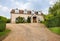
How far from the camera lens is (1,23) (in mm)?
26156

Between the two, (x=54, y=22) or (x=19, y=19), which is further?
(x=19, y=19)

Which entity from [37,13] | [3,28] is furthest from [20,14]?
[3,28]

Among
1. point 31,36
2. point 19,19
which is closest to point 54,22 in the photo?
point 31,36

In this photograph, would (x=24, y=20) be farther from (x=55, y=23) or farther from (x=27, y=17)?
(x=55, y=23)

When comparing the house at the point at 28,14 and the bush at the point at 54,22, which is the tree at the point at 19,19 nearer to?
the house at the point at 28,14

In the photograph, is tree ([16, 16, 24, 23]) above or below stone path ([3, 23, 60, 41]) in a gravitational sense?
above

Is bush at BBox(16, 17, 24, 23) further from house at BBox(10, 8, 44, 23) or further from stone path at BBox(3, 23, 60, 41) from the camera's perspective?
stone path at BBox(3, 23, 60, 41)

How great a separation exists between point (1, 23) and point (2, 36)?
3248 millimetres

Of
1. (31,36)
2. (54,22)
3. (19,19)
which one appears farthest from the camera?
(19,19)

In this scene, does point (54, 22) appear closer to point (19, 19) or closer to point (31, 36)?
point (31, 36)

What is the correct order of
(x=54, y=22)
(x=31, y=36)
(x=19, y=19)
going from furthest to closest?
(x=19, y=19), (x=54, y=22), (x=31, y=36)

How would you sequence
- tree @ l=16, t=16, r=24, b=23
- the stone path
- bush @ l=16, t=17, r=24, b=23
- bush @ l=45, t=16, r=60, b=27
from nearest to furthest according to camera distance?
the stone path
bush @ l=45, t=16, r=60, b=27
tree @ l=16, t=16, r=24, b=23
bush @ l=16, t=17, r=24, b=23

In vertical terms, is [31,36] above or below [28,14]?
below

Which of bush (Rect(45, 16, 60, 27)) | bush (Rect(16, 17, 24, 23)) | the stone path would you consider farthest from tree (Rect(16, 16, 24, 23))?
the stone path
